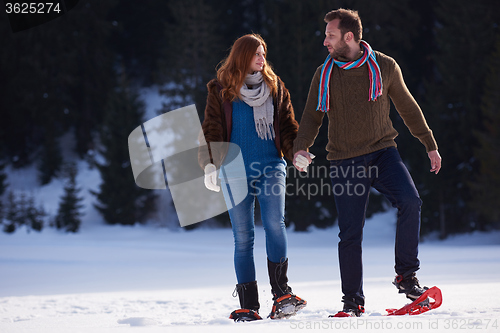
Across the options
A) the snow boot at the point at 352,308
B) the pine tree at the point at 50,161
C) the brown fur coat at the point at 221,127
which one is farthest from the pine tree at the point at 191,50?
the snow boot at the point at 352,308

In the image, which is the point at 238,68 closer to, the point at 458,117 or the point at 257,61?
the point at 257,61

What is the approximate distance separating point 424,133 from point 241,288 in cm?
149

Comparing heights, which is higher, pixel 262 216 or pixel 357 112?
pixel 357 112

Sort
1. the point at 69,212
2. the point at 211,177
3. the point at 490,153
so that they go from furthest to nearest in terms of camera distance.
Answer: the point at 69,212, the point at 490,153, the point at 211,177

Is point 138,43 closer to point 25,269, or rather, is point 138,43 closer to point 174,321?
point 25,269

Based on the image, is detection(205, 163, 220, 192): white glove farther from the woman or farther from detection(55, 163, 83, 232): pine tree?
detection(55, 163, 83, 232): pine tree

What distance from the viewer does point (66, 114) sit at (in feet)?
70.8

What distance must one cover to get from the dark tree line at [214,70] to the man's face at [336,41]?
11.6 m

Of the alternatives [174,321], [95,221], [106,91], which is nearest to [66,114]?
[106,91]

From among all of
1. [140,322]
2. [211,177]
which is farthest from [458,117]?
[140,322]

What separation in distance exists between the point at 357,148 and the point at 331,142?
0.18 meters

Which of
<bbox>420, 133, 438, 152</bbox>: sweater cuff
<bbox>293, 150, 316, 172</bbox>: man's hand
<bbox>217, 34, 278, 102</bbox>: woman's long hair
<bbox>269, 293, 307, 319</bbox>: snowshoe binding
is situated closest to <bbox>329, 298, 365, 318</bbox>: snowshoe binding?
<bbox>269, 293, 307, 319</bbox>: snowshoe binding

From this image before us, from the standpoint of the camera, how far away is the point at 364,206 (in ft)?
10.4

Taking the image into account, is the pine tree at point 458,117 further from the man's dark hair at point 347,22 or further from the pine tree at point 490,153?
the man's dark hair at point 347,22
